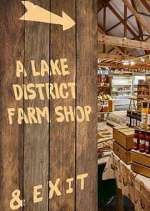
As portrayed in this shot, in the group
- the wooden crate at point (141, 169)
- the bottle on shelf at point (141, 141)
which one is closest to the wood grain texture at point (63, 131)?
the wooden crate at point (141, 169)

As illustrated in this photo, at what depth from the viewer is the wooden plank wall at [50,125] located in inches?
40.4

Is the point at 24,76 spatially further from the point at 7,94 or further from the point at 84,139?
the point at 84,139

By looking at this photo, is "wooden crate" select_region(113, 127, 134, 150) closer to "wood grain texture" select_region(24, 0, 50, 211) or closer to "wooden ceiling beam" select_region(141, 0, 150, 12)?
"wood grain texture" select_region(24, 0, 50, 211)

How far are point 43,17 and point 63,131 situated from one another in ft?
1.52

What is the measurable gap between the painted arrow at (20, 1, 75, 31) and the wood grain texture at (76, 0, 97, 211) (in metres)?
0.05

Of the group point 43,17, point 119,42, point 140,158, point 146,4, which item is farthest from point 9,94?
point 146,4

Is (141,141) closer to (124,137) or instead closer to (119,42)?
(124,137)

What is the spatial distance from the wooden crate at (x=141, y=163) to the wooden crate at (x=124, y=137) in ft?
0.90

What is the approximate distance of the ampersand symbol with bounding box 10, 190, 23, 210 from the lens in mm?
1039

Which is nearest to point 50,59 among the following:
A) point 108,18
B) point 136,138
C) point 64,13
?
point 64,13

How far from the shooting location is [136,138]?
8.62 feet

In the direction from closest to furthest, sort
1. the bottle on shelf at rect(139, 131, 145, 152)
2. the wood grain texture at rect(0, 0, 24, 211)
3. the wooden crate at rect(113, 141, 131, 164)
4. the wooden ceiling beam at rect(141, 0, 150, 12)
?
the wood grain texture at rect(0, 0, 24, 211) → the bottle on shelf at rect(139, 131, 145, 152) → the wooden crate at rect(113, 141, 131, 164) → the wooden ceiling beam at rect(141, 0, 150, 12)

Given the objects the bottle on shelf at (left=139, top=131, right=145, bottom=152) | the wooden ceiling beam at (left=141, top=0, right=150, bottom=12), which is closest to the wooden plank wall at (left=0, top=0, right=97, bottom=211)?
the bottle on shelf at (left=139, top=131, right=145, bottom=152)

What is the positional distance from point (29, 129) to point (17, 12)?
0.44 m
